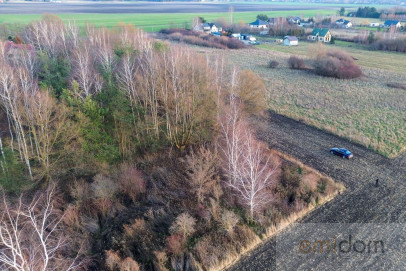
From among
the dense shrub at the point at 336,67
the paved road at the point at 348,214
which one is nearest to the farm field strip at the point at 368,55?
the dense shrub at the point at 336,67

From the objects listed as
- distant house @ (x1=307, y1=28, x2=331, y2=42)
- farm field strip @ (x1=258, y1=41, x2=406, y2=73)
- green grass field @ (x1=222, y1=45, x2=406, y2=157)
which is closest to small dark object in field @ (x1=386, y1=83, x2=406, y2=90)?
green grass field @ (x1=222, y1=45, x2=406, y2=157)

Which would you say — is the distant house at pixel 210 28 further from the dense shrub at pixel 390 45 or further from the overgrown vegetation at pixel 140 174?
the overgrown vegetation at pixel 140 174

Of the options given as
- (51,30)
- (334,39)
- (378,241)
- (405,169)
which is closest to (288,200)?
(378,241)

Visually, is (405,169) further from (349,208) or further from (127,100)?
(127,100)

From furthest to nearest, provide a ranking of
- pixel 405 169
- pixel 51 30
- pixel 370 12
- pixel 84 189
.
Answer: pixel 370 12 → pixel 51 30 → pixel 405 169 → pixel 84 189

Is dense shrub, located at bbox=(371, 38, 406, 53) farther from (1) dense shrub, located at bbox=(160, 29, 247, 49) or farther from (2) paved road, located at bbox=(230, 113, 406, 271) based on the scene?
(2) paved road, located at bbox=(230, 113, 406, 271)

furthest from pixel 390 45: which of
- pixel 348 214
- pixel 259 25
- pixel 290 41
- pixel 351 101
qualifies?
pixel 348 214

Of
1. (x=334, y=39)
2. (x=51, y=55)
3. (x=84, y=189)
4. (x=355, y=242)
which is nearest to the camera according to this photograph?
(x=355, y=242)
